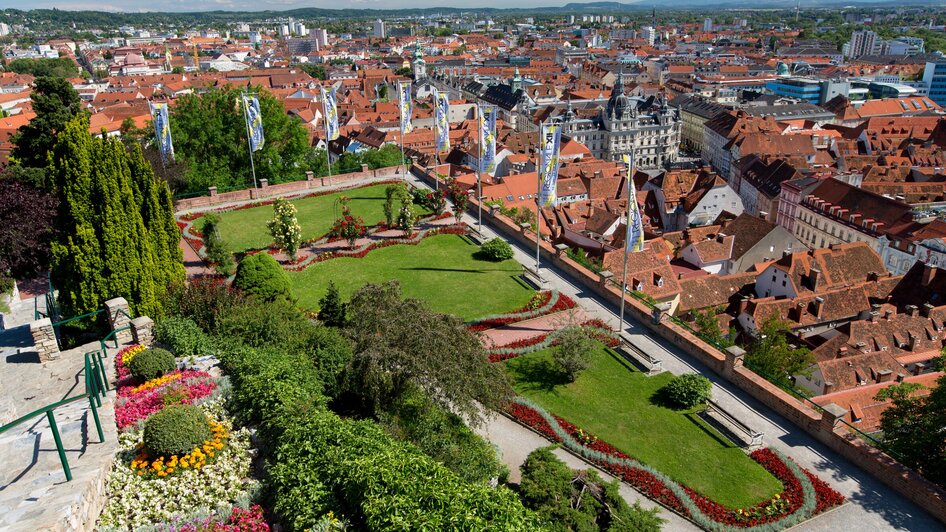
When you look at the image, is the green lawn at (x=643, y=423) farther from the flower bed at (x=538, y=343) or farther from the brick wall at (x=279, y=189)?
the brick wall at (x=279, y=189)

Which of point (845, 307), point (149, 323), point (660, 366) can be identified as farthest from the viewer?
point (845, 307)

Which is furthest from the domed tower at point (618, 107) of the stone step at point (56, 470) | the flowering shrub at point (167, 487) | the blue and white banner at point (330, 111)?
the flowering shrub at point (167, 487)

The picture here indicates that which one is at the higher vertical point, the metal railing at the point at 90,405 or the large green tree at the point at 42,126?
the large green tree at the point at 42,126

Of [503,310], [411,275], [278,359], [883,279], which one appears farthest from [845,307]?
[278,359]

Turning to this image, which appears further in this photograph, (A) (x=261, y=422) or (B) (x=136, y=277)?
(B) (x=136, y=277)

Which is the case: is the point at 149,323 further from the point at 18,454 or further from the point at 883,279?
the point at 883,279

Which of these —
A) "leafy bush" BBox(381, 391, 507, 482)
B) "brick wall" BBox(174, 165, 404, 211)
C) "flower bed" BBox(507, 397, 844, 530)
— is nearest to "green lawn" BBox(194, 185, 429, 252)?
"brick wall" BBox(174, 165, 404, 211)
